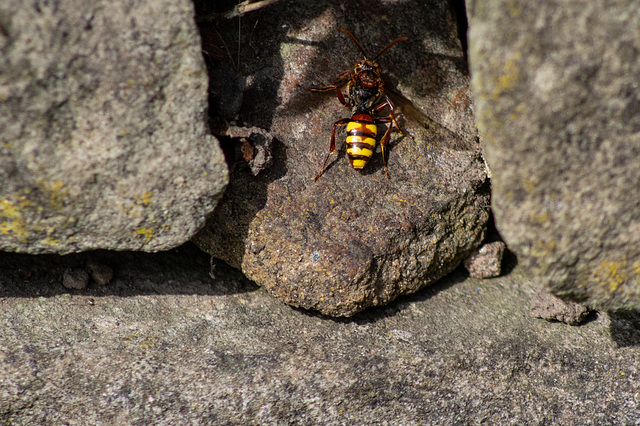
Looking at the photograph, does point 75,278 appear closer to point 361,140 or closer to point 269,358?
point 269,358

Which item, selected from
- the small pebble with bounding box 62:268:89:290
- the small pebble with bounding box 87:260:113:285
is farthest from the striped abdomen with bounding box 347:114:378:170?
the small pebble with bounding box 62:268:89:290

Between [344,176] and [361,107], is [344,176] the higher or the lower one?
the lower one

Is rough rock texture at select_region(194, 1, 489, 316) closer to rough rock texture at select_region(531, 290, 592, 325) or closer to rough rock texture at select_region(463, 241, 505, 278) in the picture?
rough rock texture at select_region(463, 241, 505, 278)

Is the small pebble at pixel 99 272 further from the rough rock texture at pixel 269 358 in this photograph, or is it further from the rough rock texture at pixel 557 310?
the rough rock texture at pixel 557 310

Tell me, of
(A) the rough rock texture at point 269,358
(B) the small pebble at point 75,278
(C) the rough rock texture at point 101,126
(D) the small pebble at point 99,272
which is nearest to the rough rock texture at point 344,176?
(A) the rough rock texture at point 269,358

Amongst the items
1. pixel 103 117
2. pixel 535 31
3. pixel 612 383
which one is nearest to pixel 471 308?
pixel 612 383

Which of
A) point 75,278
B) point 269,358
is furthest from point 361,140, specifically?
point 75,278
